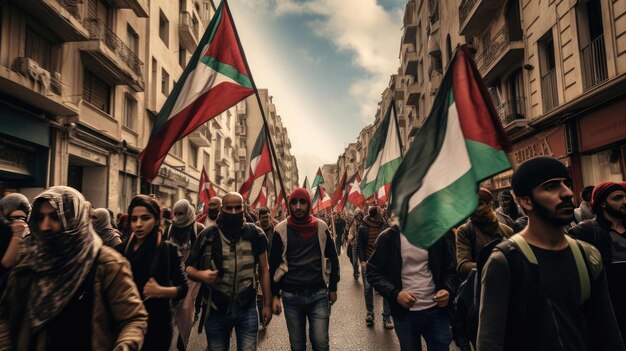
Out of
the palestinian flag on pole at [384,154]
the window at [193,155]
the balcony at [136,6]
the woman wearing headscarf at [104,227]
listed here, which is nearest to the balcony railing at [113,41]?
the balcony at [136,6]

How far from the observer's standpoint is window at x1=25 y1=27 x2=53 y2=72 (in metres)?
11.1

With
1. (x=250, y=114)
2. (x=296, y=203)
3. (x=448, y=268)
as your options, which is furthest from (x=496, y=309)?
(x=250, y=114)

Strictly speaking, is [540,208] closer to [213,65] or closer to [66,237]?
[66,237]

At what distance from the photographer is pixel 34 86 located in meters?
10.4

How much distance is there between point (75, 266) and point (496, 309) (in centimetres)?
203

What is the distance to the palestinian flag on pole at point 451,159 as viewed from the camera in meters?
2.53

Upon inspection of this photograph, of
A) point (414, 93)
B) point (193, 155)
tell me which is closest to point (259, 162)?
point (193, 155)

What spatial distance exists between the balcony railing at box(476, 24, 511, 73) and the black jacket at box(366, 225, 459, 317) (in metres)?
13.7

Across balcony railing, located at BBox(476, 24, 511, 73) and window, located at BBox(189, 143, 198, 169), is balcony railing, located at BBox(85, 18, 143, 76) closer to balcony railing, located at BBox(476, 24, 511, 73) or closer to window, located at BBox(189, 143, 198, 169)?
window, located at BBox(189, 143, 198, 169)

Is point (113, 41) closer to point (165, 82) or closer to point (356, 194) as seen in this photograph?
point (165, 82)

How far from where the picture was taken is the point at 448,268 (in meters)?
3.76

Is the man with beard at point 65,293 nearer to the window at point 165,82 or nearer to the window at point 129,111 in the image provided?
the window at point 129,111

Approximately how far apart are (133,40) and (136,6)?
195 cm

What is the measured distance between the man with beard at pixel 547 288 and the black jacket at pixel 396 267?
1.72 metres
